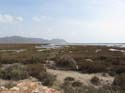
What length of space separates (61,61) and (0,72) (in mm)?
10932

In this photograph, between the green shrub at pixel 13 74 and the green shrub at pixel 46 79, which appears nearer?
the green shrub at pixel 46 79

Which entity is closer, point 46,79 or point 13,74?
point 46,79

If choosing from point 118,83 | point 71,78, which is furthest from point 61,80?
point 118,83

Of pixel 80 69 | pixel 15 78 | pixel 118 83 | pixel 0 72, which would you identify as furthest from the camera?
pixel 80 69

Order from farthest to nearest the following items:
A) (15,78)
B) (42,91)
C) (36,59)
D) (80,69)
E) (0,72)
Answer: (36,59), (80,69), (0,72), (15,78), (42,91)

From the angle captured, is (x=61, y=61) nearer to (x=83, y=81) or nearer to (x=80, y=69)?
(x=80, y=69)

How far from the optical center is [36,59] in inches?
1474

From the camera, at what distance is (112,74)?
27.1 meters

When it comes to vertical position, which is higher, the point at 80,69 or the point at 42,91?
the point at 42,91

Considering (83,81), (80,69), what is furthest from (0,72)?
(80,69)

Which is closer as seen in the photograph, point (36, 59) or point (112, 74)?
point (112, 74)

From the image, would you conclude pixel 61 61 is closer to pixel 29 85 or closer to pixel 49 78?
pixel 49 78

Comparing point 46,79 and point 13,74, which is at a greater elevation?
point 13,74

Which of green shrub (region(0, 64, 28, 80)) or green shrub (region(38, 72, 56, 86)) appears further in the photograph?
green shrub (region(0, 64, 28, 80))
